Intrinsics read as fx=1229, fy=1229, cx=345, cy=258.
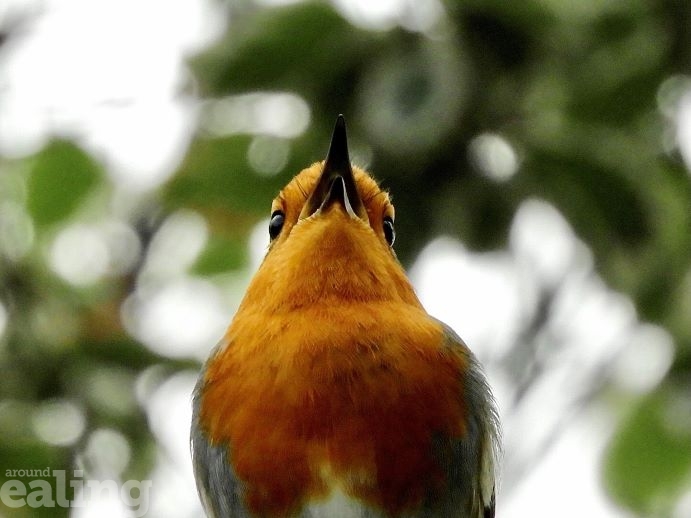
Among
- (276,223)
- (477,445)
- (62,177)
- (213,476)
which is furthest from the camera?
(276,223)

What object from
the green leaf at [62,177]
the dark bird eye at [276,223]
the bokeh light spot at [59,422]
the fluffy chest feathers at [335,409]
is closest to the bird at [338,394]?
the fluffy chest feathers at [335,409]

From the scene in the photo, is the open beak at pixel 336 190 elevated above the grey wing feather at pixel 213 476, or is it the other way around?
the open beak at pixel 336 190

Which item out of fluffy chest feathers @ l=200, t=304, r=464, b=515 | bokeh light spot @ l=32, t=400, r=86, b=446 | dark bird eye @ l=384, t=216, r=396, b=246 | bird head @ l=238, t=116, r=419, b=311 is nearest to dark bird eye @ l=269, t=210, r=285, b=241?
bird head @ l=238, t=116, r=419, b=311

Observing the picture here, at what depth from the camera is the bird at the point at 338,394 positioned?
3.50 meters

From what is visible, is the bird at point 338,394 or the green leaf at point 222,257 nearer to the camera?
the bird at point 338,394

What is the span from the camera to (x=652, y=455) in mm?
Answer: 3814

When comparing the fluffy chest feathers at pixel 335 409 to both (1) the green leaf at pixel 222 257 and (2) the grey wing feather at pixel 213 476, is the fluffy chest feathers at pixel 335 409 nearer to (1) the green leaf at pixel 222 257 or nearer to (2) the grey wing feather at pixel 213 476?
(2) the grey wing feather at pixel 213 476

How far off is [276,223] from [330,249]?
0.40 m

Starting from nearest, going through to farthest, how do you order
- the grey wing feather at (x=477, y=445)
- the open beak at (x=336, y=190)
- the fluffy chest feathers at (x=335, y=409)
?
1. the fluffy chest feathers at (x=335, y=409)
2. the grey wing feather at (x=477, y=445)
3. the open beak at (x=336, y=190)

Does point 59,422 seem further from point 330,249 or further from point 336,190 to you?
point 336,190

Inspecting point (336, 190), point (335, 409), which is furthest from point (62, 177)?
point (335, 409)

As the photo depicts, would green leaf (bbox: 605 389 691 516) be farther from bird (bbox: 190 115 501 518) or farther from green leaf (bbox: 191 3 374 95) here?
green leaf (bbox: 191 3 374 95)

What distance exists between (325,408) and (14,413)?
0.95 meters

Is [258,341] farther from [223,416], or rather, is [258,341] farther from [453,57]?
[453,57]
